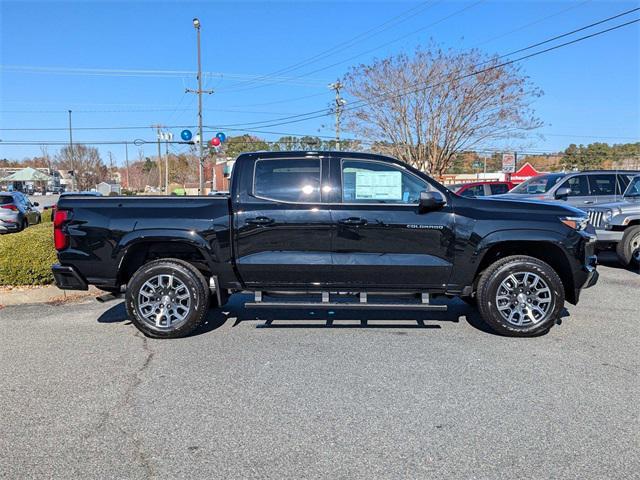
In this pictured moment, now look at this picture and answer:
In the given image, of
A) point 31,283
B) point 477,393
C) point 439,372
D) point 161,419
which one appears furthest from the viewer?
point 31,283

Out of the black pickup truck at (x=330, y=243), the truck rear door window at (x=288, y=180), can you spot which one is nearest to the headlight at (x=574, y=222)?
the black pickup truck at (x=330, y=243)

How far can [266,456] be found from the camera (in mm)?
3000

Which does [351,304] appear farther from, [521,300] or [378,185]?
[521,300]

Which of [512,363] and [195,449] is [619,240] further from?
[195,449]

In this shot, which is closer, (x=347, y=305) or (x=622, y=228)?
(x=347, y=305)

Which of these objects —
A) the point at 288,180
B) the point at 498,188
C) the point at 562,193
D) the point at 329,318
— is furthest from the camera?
the point at 498,188

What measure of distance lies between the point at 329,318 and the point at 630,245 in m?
6.64

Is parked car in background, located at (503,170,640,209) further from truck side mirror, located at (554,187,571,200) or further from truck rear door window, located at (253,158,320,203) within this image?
truck rear door window, located at (253,158,320,203)

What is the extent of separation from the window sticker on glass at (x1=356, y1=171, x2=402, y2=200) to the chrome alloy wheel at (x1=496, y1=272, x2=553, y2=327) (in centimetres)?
152

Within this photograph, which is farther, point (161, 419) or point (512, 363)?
point (512, 363)

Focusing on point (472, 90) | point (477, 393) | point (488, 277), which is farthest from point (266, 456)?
point (472, 90)

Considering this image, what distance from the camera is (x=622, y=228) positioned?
9.29 m

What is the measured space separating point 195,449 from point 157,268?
8.62 ft

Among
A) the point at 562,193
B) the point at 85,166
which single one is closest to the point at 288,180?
the point at 562,193
